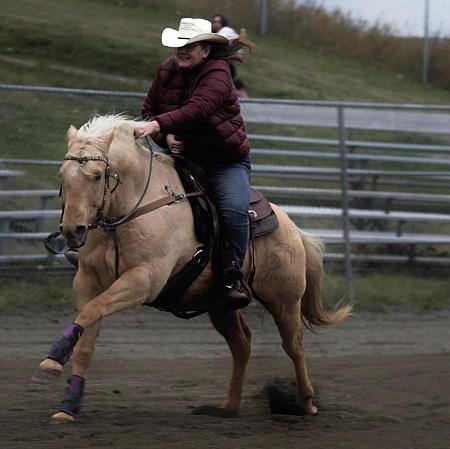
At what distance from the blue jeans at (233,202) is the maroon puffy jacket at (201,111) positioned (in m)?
Answer: 0.09

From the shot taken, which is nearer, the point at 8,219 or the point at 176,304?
the point at 176,304

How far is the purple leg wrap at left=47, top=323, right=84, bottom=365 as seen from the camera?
636 cm

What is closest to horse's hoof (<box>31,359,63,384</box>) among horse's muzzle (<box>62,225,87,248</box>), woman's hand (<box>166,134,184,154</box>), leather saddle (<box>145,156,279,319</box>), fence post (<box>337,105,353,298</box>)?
Answer: horse's muzzle (<box>62,225,87,248</box>)

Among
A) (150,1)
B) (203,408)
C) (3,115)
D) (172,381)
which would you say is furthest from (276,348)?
(150,1)

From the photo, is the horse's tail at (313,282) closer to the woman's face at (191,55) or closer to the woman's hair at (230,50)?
the woman's hair at (230,50)

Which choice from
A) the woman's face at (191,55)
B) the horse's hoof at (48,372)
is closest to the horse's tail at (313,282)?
the woman's face at (191,55)

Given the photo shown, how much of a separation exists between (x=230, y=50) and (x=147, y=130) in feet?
2.96

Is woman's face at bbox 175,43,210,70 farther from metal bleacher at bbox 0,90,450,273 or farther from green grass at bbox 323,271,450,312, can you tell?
green grass at bbox 323,271,450,312

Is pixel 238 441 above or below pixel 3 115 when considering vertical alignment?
below

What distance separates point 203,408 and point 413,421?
1441 mm

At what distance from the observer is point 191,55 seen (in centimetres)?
717

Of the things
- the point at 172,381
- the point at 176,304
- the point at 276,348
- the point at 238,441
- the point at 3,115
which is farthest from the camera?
the point at 3,115

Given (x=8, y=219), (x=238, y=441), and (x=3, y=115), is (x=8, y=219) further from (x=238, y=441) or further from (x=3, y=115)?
(x=238, y=441)

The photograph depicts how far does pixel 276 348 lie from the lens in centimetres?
1050
